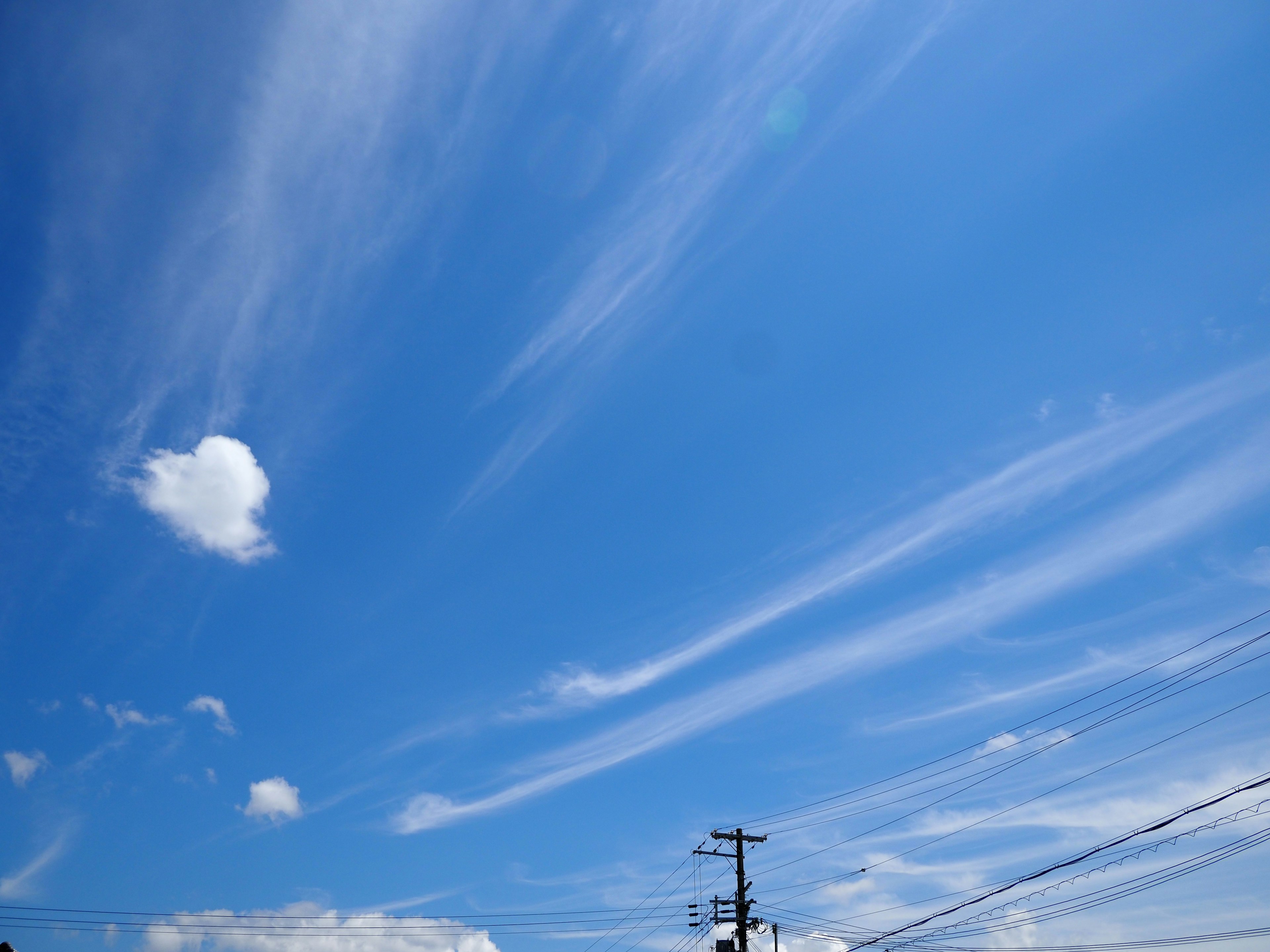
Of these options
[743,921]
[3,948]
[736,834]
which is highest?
[736,834]

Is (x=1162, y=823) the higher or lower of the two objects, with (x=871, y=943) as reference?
higher

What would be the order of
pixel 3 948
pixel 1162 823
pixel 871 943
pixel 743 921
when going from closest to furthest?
pixel 3 948
pixel 1162 823
pixel 871 943
pixel 743 921

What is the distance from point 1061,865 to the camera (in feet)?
74.5

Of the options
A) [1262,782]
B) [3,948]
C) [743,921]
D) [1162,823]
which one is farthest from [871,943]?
[3,948]

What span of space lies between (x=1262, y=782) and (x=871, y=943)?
20654 millimetres

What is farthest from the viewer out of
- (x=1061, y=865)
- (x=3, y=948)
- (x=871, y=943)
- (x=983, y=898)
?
(x=871, y=943)

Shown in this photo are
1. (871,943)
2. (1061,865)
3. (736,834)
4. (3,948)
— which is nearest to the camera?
(3,948)

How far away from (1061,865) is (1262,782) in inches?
263

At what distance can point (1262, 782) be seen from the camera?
18.2 meters

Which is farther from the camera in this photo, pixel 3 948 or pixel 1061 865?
pixel 1061 865

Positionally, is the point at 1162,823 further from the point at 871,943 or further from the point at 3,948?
the point at 3,948

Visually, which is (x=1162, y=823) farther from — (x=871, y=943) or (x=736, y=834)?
(x=736, y=834)

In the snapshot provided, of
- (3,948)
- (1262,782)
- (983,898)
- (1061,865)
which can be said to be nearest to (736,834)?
(983,898)

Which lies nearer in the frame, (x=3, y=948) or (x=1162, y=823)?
(x=3, y=948)
